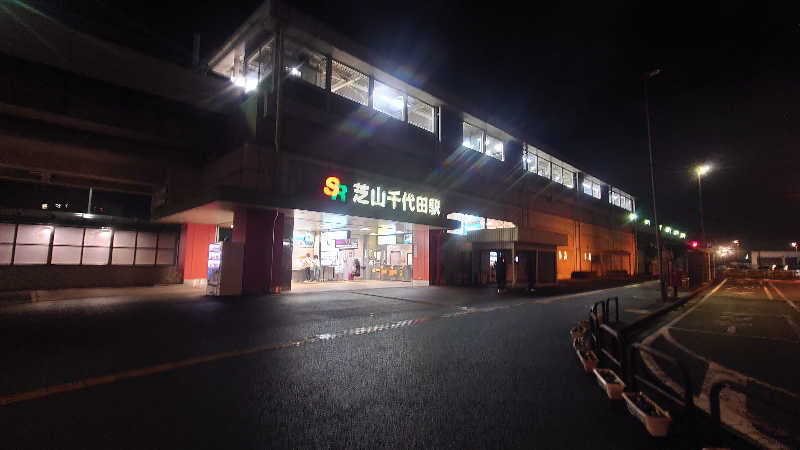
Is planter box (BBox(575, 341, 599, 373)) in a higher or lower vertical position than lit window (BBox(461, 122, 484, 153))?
lower

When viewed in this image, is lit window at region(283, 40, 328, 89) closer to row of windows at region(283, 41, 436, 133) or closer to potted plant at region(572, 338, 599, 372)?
row of windows at region(283, 41, 436, 133)

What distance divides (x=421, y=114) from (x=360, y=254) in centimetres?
1150

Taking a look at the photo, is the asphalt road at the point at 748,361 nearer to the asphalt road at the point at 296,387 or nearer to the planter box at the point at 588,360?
the planter box at the point at 588,360

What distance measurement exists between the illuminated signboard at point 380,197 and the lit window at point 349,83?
530 cm

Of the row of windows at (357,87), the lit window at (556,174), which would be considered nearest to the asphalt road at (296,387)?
the row of windows at (357,87)

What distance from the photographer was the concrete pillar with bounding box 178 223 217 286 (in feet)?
64.1

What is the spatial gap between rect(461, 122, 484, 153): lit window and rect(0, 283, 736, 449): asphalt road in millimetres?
18737

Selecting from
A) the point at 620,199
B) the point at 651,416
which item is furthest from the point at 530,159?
the point at 651,416

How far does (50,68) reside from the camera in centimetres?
1303

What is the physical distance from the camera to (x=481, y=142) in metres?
26.2

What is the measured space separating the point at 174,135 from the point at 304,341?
45.3ft

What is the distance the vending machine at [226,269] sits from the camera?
13961 mm

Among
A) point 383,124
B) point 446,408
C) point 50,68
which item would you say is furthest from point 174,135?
point 446,408

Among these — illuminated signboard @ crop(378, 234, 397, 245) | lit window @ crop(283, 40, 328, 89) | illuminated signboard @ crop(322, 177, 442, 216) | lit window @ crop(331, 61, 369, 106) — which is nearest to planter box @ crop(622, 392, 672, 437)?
illuminated signboard @ crop(322, 177, 442, 216)
